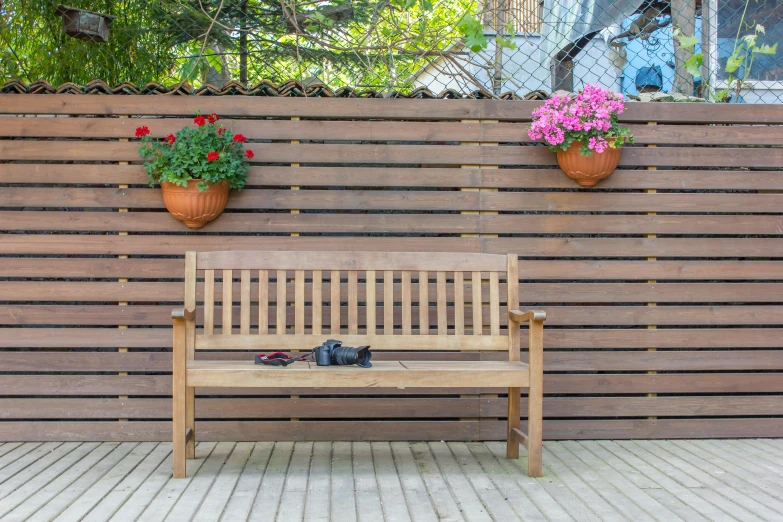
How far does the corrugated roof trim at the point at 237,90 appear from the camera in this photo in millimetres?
4250

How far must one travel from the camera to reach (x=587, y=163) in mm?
4223

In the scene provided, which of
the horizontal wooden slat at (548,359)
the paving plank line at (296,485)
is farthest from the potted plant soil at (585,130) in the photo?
the paving plank line at (296,485)

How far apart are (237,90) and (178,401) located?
177cm

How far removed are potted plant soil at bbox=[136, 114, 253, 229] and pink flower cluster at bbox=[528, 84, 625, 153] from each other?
61.7 inches

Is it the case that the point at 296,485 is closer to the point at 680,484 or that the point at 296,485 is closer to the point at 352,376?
the point at 352,376

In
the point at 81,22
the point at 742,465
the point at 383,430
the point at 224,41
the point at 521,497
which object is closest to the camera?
the point at 521,497

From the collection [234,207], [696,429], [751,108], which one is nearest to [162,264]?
[234,207]

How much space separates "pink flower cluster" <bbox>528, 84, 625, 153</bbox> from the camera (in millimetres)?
4133

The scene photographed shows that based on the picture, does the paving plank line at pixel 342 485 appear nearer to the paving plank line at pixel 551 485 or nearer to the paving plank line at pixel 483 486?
the paving plank line at pixel 483 486

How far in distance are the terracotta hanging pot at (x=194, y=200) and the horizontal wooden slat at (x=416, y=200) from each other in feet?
0.46

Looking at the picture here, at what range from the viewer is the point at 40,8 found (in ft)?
16.0

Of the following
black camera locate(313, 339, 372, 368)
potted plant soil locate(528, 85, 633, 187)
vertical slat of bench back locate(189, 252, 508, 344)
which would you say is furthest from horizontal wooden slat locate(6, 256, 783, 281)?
black camera locate(313, 339, 372, 368)

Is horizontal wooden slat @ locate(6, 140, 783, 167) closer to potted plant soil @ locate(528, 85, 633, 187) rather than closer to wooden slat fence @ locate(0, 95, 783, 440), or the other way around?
wooden slat fence @ locate(0, 95, 783, 440)

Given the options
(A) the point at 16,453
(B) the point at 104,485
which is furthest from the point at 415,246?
(A) the point at 16,453
